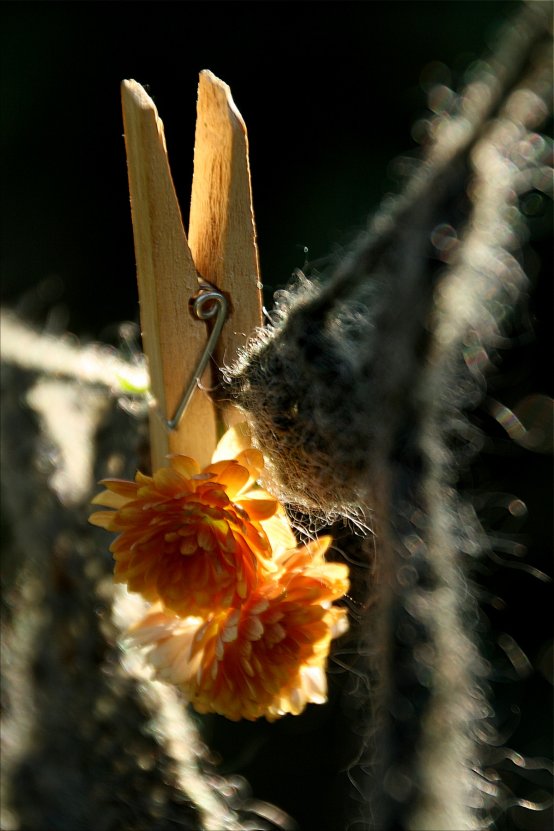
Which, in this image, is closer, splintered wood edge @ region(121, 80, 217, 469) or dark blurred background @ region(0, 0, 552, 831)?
splintered wood edge @ region(121, 80, 217, 469)

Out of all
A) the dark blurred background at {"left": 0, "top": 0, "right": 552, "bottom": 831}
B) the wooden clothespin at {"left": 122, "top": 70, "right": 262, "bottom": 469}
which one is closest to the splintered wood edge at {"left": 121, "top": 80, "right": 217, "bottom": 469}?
the wooden clothespin at {"left": 122, "top": 70, "right": 262, "bottom": 469}

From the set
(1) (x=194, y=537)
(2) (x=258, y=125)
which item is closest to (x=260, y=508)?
(1) (x=194, y=537)

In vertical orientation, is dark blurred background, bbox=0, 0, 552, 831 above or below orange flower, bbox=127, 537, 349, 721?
below

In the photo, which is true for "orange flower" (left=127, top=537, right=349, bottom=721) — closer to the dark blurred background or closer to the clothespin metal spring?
the clothespin metal spring

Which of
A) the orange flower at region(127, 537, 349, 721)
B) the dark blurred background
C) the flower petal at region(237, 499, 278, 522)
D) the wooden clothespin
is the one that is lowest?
the dark blurred background

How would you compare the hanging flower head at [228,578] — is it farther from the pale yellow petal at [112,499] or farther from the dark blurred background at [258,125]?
the dark blurred background at [258,125]

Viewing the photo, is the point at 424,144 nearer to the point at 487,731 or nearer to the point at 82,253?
the point at 487,731
